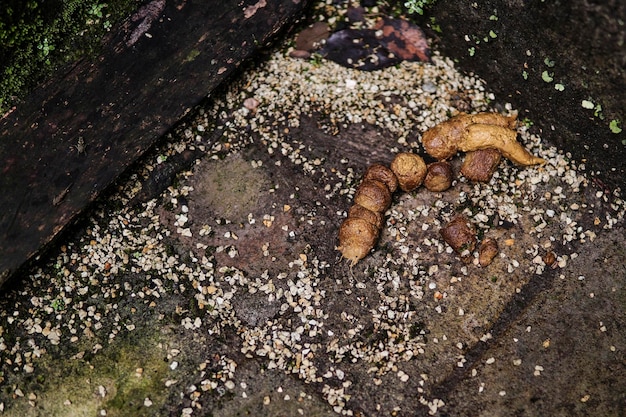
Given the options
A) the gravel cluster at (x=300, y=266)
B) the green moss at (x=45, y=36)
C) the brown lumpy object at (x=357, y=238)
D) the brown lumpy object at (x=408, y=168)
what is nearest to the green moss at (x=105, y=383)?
the gravel cluster at (x=300, y=266)

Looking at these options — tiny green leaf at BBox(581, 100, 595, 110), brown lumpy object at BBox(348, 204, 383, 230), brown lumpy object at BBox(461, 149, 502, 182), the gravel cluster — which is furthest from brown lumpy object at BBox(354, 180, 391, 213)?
tiny green leaf at BBox(581, 100, 595, 110)

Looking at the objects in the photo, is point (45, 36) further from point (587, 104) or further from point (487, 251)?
point (587, 104)

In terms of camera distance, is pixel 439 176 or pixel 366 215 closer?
pixel 366 215

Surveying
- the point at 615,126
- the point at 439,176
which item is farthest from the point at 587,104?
the point at 439,176

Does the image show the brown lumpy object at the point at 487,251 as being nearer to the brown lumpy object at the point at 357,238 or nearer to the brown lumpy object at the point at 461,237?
the brown lumpy object at the point at 461,237

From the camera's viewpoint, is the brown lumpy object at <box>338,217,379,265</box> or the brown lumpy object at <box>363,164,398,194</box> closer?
the brown lumpy object at <box>338,217,379,265</box>

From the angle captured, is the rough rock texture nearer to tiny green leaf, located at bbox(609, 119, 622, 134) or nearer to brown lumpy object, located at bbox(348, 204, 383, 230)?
tiny green leaf, located at bbox(609, 119, 622, 134)
